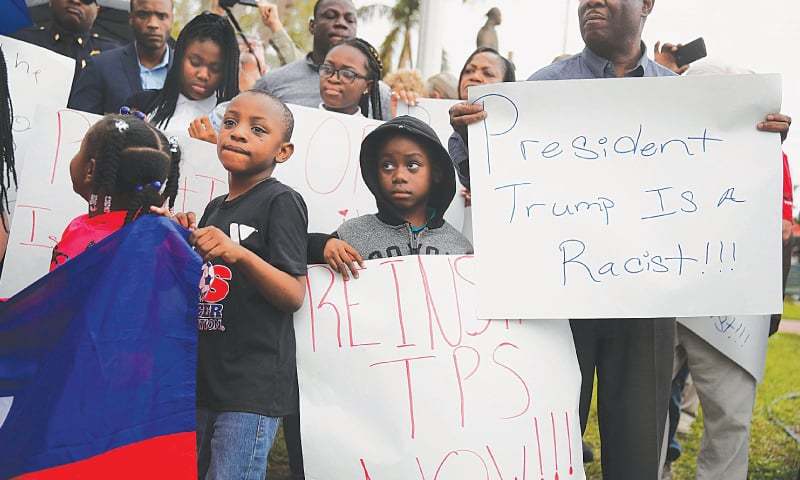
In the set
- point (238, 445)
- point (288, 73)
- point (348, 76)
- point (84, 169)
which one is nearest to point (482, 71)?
point (348, 76)

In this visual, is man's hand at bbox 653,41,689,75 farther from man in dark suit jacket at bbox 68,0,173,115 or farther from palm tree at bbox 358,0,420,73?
palm tree at bbox 358,0,420,73

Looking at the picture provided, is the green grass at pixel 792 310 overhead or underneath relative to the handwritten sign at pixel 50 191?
overhead

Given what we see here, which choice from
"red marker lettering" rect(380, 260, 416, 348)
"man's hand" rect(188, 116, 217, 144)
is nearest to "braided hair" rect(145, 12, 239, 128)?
"man's hand" rect(188, 116, 217, 144)

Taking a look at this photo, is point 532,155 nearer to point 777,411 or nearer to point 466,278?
point 466,278

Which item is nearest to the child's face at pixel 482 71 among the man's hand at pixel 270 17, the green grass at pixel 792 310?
the man's hand at pixel 270 17

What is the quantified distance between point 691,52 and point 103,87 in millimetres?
2739

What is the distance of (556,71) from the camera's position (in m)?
3.04

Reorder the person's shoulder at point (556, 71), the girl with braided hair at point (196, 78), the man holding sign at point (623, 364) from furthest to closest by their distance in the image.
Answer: the girl with braided hair at point (196, 78)
the person's shoulder at point (556, 71)
the man holding sign at point (623, 364)

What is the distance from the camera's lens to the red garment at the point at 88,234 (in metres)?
2.35

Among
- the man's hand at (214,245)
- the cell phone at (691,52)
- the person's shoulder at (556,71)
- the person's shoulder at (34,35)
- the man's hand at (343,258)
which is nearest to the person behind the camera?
the man's hand at (214,245)

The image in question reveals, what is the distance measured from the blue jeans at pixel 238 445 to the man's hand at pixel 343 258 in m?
0.47

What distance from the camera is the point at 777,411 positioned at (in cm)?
653

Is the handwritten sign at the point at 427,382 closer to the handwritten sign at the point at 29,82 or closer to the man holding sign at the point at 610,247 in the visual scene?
the man holding sign at the point at 610,247

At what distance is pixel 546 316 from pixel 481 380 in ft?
0.87
